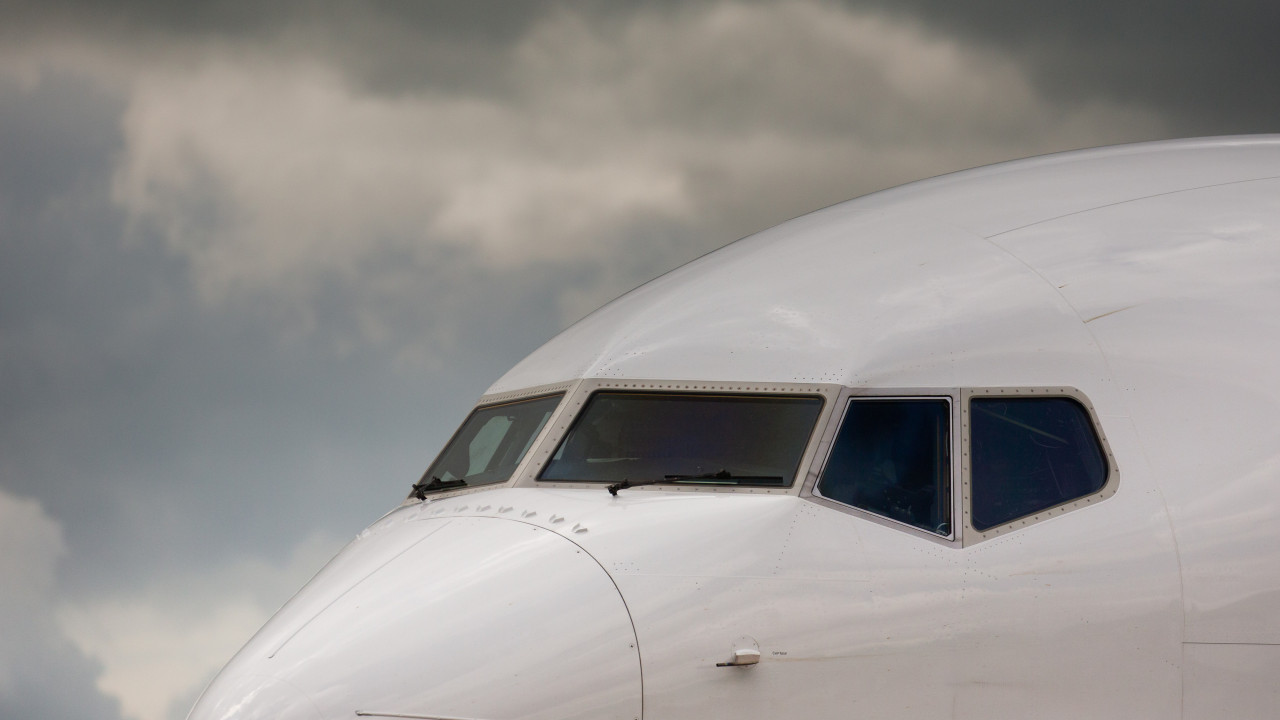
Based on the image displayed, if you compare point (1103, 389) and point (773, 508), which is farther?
point (1103, 389)

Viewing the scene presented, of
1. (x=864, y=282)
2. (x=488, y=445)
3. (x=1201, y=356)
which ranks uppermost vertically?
(x=864, y=282)

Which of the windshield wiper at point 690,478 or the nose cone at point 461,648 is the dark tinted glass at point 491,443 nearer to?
the windshield wiper at point 690,478

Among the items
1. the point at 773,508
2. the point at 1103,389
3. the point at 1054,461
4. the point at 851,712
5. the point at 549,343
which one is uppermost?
the point at 549,343

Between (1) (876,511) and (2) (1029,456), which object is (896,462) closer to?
(1) (876,511)

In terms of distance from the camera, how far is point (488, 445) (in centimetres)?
844

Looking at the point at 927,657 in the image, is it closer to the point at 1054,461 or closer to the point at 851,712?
the point at 851,712

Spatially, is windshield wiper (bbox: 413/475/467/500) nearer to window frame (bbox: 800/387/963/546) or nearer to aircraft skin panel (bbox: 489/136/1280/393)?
aircraft skin panel (bbox: 489/136/1280/393)

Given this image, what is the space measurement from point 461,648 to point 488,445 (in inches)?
93.9

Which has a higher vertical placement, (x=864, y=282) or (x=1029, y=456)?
(x=864, y=282)

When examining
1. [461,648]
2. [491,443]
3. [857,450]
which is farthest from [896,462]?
[491,443]

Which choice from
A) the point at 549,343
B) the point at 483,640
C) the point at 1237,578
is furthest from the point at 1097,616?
the point at 549,343

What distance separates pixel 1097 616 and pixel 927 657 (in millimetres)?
1089

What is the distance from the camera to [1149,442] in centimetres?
720

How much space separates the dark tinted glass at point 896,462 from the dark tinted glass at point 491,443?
2038 millimetres
